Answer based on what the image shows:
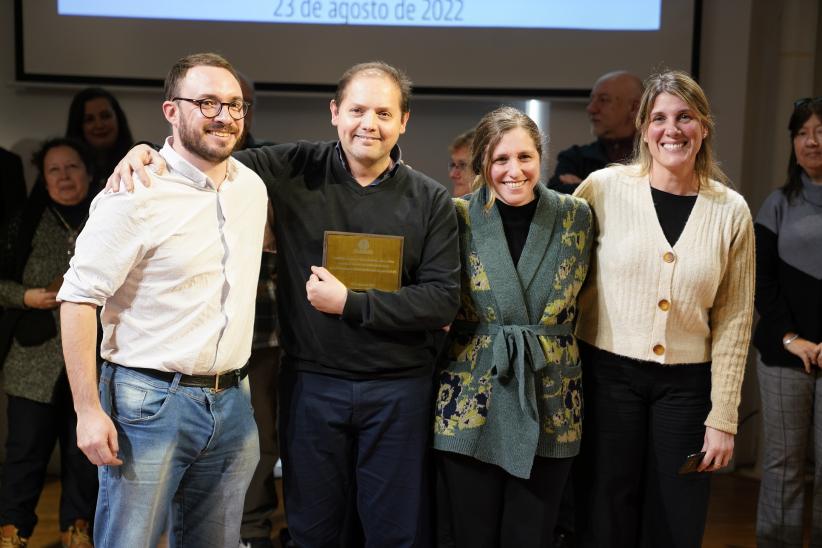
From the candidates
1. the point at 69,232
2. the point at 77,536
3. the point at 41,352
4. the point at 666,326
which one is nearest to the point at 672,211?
the point at 666,326

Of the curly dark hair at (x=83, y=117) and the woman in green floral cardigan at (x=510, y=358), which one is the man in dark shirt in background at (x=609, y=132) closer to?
the woman in green floral cardigan at (x=510, y=358)

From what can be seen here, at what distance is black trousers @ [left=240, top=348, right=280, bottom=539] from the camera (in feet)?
10.6

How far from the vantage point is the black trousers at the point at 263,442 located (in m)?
3.23

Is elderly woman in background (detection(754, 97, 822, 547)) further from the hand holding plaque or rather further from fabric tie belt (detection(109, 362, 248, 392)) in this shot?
fabric tie belt (detection(109, 362, 248, 392))

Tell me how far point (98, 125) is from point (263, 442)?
1555mm

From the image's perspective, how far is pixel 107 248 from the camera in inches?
72.6

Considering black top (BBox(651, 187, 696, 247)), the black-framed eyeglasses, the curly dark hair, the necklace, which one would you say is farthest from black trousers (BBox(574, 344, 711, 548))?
the curly dark hair

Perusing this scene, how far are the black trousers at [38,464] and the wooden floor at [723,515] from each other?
0.26m

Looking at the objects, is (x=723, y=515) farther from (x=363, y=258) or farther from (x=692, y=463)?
(x=363, y=258)

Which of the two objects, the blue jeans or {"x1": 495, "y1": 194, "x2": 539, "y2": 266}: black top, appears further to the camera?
{"x1": 495, "y1": 194, "x2": 539, "y2": 266}: black top

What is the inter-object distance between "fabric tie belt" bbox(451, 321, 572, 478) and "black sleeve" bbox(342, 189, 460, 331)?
0.17m

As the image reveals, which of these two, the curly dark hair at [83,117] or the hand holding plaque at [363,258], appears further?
the curly dark hair at [83,117]

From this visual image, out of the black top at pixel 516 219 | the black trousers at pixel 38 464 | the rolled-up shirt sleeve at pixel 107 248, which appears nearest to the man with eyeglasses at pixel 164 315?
the rolled-up shirt sleeve at pixel 107 248

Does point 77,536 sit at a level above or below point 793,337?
below
